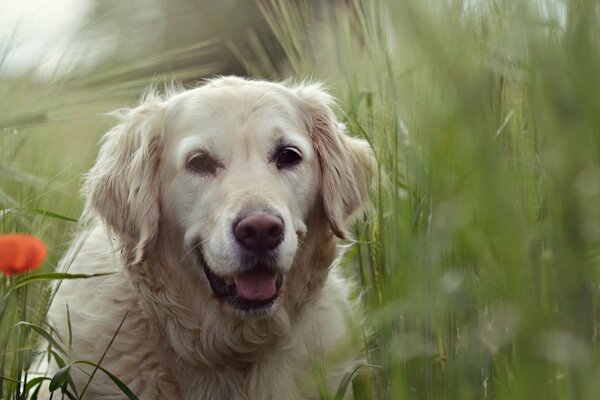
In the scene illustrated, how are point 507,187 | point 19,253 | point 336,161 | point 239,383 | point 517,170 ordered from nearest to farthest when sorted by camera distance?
1. point 507,187
2. point 517,170
3. point 19,253
4. point 239,383
5. point 336,161

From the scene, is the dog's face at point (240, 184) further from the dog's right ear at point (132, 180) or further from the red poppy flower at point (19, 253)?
the red poppy flower at point (19, 253)

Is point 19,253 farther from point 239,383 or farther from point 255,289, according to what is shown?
point 239,383

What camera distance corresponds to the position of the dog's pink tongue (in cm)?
274

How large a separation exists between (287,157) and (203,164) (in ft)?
1.00

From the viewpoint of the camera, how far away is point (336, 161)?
317 cm

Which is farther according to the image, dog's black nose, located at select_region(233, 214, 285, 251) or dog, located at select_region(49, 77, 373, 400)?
dog, located at select_region(49, 77, 373, 400)

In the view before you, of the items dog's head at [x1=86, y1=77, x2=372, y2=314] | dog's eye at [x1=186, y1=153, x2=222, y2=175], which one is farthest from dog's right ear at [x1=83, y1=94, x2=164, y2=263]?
→ dog's eye at [x1=186, y1=153, x2=222, y2=175]

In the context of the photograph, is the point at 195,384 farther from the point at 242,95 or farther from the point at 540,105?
the point at 540,105

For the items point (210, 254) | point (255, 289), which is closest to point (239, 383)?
point (255, 289)

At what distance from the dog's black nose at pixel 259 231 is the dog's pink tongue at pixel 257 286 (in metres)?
0.17

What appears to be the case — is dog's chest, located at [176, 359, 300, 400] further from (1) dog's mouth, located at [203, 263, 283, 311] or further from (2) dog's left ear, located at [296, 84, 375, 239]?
(2) dog's left ear, located at [296, 84, 375, 239]

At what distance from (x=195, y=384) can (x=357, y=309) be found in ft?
2.20

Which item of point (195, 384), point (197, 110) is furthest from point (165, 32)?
point (195, 384)

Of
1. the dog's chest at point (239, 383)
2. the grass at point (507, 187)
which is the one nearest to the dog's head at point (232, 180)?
the dog's chest at point (239, 383)
